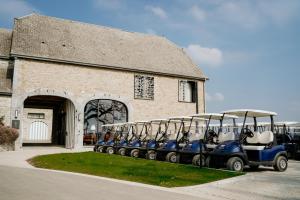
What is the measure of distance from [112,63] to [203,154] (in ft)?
42.8

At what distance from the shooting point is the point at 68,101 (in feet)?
73.2

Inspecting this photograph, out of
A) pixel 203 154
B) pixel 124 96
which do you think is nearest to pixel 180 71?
pixel 124 96

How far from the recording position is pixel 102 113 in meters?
23.0

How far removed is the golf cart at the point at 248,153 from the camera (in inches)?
420

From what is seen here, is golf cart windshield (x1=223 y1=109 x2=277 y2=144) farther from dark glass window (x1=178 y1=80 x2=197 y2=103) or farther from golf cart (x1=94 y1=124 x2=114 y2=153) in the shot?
dark glass window (x1=178 y1=80 x2=197 y2=103)

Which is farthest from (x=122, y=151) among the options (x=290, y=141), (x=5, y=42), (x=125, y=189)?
(x=5, y=42)

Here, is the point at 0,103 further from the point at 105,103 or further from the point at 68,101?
the point at 105,103

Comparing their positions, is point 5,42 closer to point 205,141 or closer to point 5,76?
point 5,76

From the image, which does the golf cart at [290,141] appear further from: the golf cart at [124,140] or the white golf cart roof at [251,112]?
the golf cart at [124,140]

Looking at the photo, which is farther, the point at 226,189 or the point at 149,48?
the point at 149,48

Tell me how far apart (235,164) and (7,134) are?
42.8ft

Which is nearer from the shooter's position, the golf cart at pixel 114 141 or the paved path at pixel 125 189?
the paved path at pixel 125 189

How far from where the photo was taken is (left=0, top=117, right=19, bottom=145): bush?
1817 centimetres

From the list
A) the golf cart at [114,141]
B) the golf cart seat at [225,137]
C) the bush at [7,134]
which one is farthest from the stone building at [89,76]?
the golf cart seat at [225,137]
